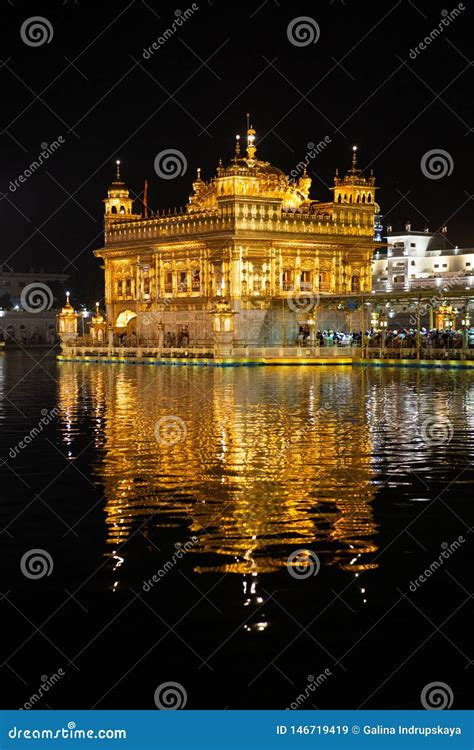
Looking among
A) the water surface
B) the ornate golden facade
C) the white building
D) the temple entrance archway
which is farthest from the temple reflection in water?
the white building

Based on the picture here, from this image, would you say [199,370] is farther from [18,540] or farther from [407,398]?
[18,540]

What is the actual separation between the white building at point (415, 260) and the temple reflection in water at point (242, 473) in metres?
89.3

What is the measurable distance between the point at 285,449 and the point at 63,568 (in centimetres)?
920

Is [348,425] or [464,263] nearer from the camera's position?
[348,425]

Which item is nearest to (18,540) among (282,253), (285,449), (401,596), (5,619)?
(5,619)

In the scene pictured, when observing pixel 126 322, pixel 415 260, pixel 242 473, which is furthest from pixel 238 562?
pixel 415 260

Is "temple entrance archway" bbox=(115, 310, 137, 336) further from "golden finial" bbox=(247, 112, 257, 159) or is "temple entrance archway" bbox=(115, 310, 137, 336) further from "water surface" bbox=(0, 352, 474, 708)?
"water surface" bbox=(0, 352, 474, 708)

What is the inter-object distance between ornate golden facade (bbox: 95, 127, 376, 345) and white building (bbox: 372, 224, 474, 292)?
45273 millimetres

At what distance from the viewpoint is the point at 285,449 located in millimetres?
20625

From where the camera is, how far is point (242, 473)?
58.2 ft

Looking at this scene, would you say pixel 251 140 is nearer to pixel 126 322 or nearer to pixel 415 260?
pixel 126 322

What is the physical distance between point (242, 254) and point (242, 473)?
51231mm

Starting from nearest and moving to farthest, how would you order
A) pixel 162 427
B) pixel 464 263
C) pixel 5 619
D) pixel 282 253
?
pixel 5 619
pixel 162 427
pixel 282 253
pixel 464 263

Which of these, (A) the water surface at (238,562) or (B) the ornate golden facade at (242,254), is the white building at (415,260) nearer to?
(B) the ornate golden facade at (242,254)
